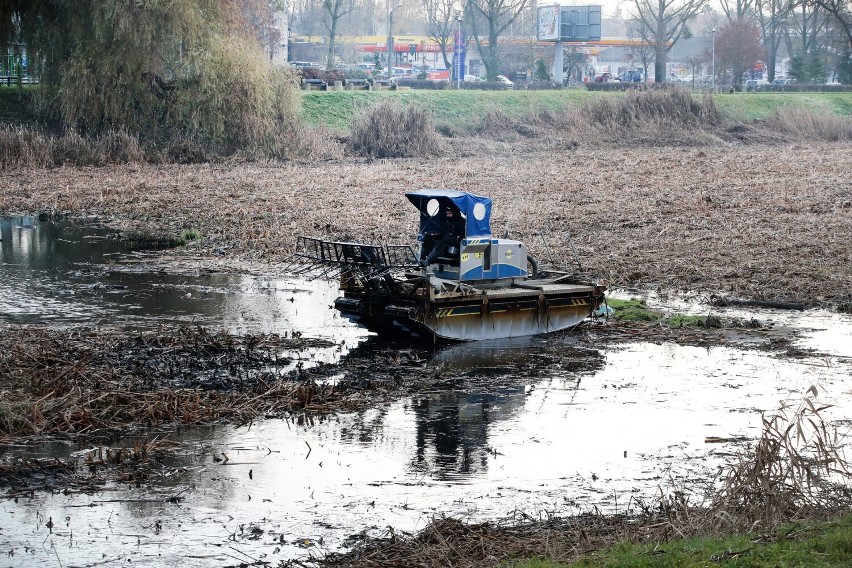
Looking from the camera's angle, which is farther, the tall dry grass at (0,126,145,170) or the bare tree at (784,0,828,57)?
the bare tree at (784,0,828,57)

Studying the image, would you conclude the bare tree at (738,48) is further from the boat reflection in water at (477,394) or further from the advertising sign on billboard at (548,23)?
the boat reflection in water at (477,394)

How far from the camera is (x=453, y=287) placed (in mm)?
18688

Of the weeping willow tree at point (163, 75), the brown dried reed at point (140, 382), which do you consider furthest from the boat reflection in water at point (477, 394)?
the weeping willow tree at point (163, 75)

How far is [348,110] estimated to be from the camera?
207 feet

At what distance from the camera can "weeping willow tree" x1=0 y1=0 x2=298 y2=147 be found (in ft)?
152

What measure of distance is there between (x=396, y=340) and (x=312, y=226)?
11.4m

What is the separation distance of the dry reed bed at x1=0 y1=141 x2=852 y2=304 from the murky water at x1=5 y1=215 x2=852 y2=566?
5.97m

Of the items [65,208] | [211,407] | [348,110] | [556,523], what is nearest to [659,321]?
[211,407]

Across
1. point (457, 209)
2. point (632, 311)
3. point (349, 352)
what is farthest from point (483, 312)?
point (632, 311)

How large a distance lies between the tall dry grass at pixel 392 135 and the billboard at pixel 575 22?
171ft

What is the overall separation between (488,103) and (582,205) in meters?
35.8

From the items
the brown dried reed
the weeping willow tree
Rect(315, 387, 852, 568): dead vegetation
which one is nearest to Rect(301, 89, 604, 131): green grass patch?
the weeping willow tree

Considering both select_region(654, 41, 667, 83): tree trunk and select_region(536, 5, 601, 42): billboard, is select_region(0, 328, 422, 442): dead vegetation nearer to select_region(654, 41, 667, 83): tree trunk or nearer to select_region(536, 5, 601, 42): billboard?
select_region(654, 41, 667, 83): tree trunk

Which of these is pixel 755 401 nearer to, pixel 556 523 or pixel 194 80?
pixel 556 523
